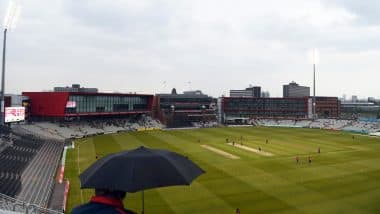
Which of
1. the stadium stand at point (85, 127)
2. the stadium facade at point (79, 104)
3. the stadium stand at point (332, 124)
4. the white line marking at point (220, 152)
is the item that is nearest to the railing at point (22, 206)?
the white line marking at point (220, 152)

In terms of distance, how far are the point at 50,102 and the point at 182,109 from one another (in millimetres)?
52429

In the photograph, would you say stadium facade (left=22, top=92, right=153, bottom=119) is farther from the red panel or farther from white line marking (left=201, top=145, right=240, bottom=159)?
white line marking (left=201, top=145, right=240, bottom=159)

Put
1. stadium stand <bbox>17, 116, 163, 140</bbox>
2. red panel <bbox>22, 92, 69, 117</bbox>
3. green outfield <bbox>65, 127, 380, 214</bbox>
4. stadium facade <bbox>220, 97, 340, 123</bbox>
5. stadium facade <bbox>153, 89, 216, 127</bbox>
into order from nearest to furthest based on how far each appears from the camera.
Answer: green outfield <bbox>65, 127, 380, 214</bbox>
stadium stand <bbox>17, 116, 163, 140</bbox>
red panel <bbox>22, 92, 69, 117</bbox>
stadium facade <bbox>153, 89, 216, 127</bbox>
stadium facade <bbox>220, 97, 340, 123</bbox>

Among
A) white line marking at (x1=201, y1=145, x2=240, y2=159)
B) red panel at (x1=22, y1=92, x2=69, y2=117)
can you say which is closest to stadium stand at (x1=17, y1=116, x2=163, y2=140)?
red panel at (x1=22, y1=92, x2=69, y2=117)

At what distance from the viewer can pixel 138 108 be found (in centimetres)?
11231

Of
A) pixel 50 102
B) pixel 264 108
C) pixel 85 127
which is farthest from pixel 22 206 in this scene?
pixel 264 108

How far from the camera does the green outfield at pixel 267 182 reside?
2978 centimetres

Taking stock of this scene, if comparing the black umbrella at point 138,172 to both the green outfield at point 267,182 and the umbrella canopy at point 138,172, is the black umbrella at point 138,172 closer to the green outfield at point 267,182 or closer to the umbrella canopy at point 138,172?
the umbrella canopy at point 138,172

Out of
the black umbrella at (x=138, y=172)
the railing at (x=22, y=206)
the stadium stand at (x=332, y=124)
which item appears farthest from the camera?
the stadium stand at (x=332, y=124)

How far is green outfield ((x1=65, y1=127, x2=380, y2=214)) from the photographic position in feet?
97.7

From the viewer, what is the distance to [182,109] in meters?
131

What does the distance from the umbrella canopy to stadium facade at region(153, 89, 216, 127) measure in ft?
371

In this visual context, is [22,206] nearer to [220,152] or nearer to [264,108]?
[220,152]

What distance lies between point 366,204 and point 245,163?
19956 millimetres
